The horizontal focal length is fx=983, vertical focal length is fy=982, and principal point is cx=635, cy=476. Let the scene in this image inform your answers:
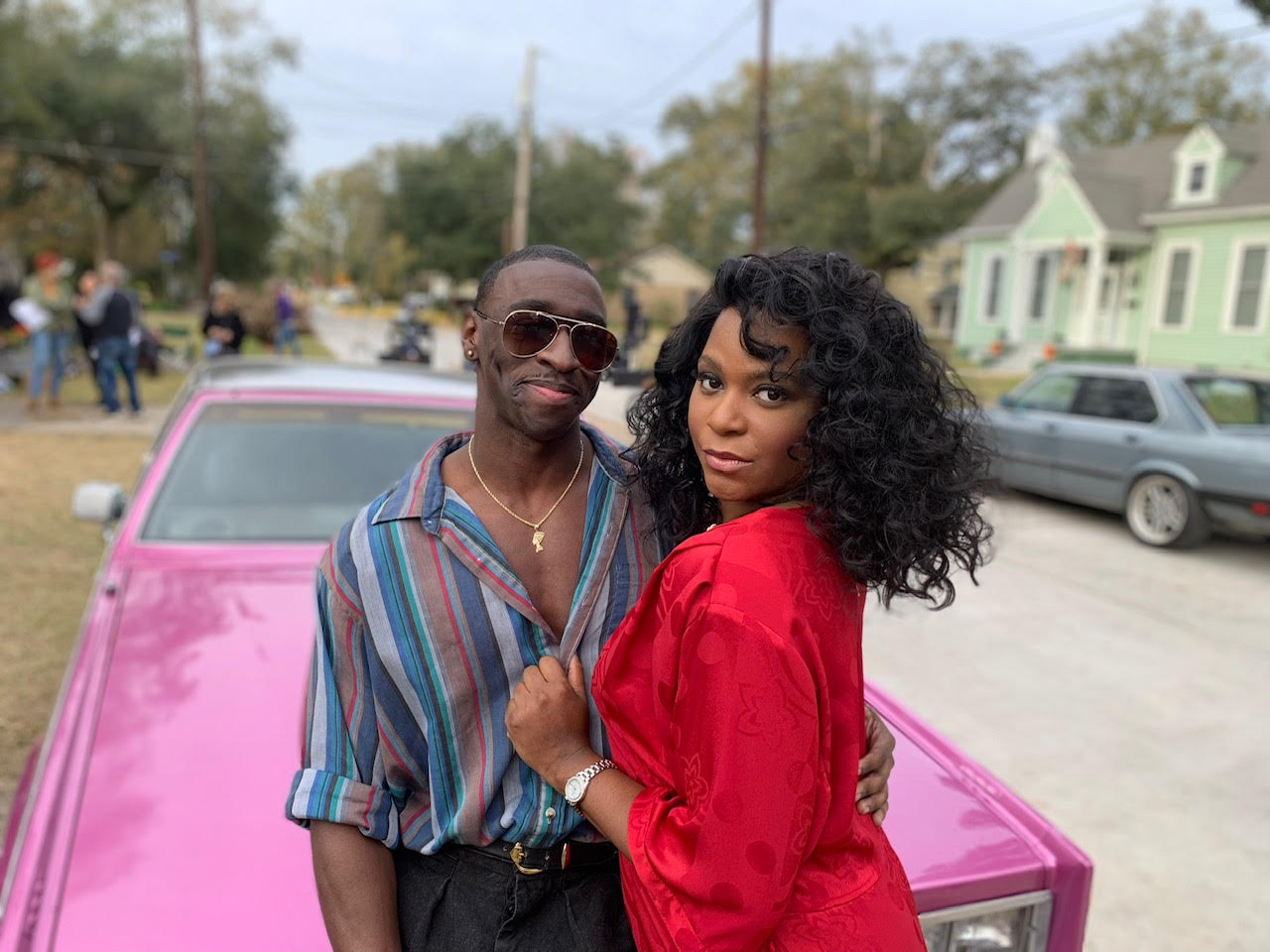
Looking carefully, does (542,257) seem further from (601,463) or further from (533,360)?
(601,463)

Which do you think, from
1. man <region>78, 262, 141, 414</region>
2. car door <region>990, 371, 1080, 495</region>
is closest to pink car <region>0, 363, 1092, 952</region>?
car door <region>990, 371, 1080, 495</region>

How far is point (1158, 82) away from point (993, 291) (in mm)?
17721

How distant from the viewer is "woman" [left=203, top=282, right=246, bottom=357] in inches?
490

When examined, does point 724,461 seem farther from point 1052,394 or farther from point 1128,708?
point 1052,394

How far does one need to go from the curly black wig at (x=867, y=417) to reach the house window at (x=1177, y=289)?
80.6 feet

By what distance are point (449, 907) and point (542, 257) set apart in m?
0.91

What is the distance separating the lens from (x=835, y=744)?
3.67 ft

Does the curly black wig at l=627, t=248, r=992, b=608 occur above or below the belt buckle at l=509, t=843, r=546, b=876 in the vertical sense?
above

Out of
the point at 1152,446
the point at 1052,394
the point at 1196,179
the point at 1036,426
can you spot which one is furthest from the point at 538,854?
the point at 1196,179

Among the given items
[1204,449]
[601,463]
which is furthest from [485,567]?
[1204,449]

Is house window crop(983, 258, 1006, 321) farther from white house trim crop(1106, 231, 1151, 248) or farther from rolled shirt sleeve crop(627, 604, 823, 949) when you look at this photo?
rolled shirt sleeve crop(627, 604, 823, 949)

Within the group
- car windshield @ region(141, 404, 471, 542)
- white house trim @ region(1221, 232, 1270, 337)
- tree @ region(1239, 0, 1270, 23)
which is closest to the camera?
car windshield @ region(141, 404, 471, 542)

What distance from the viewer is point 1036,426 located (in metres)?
9.16

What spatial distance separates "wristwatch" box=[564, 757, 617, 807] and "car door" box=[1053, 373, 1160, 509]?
26.0ft
